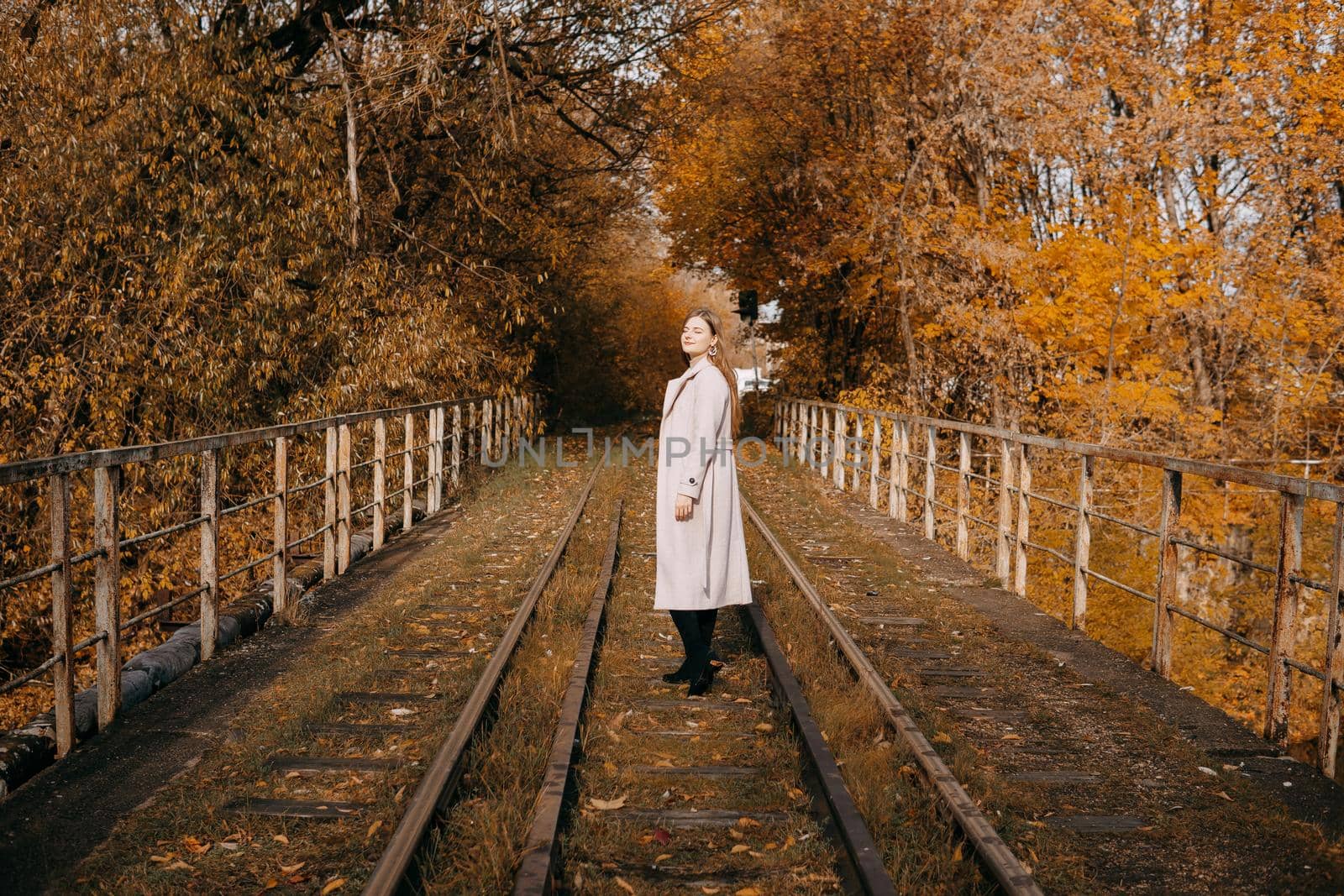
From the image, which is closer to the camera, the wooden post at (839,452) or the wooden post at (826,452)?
the wooden post at (839,452)

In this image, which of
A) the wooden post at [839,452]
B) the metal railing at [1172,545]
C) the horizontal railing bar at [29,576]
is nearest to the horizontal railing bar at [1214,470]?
the metal railing at [1172,545]

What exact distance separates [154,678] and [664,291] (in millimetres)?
47780

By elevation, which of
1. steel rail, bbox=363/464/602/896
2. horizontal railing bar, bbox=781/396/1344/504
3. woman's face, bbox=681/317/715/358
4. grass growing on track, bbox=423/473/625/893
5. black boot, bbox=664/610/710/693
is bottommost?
grass growing on track, bbox=423/473/625/893

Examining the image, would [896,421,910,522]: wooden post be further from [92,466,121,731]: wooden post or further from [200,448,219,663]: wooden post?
[92,466,121,731]: wooden post

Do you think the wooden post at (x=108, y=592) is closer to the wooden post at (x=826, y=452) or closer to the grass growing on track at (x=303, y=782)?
the grass growing on track at (x=303, y=782)

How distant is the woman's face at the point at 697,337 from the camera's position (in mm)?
5586

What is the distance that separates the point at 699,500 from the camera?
5.70 m

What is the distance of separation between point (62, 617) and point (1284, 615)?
565cm

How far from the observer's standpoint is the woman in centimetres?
561

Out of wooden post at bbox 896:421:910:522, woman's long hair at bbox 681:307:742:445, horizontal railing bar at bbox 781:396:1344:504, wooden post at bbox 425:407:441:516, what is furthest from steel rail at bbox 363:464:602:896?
wooden post at bbox 896:421:910:522

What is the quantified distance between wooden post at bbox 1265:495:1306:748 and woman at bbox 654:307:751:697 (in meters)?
2.57

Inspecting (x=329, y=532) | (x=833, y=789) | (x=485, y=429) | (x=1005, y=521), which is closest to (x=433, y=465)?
(x=485, y=429)

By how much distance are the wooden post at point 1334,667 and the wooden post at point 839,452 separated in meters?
12.4

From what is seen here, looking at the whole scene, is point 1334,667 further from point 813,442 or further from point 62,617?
point 813,442
